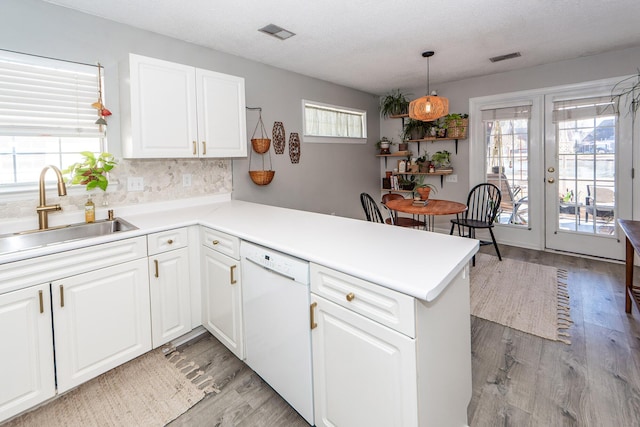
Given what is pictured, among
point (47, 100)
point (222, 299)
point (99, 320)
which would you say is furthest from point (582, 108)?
point (47, 100)

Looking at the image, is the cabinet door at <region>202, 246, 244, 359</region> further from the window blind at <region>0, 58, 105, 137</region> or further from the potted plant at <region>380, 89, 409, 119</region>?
the potted plant at <region>380, 89, 409, 119</region>

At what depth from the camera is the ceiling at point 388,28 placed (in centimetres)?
236

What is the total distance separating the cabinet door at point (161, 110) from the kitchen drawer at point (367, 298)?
5.57ft

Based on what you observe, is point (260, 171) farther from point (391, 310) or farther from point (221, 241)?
point (391, 310)

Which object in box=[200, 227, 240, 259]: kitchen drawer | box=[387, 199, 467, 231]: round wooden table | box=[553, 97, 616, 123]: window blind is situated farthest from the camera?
box=[553, 97, 616, 123]: window blind

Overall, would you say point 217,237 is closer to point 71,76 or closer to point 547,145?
point 71,76

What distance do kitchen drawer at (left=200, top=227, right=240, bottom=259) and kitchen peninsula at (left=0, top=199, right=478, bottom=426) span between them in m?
0.12

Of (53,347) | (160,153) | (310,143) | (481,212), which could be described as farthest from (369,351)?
(481,212)

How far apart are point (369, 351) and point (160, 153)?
2076 mm

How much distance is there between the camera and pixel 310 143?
425 cm

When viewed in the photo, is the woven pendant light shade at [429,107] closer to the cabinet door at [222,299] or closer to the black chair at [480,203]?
the black chair at [480,203]

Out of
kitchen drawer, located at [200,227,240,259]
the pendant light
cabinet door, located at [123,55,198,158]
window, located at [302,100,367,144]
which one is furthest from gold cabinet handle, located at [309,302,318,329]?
window, located at [302,100,367,144]

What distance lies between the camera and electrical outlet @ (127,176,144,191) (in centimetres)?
260

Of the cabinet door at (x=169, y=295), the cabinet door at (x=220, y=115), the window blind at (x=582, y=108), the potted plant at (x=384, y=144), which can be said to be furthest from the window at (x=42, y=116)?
the window blind at (x=582, y=108)
